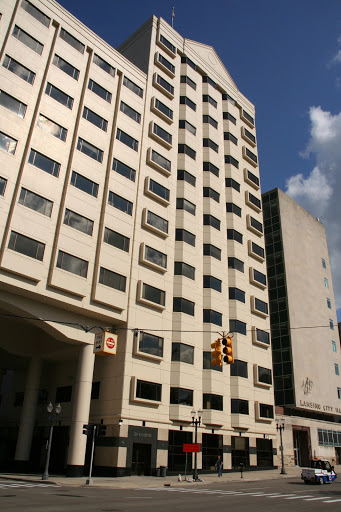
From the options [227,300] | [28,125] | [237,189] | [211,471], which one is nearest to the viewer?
[28,125]

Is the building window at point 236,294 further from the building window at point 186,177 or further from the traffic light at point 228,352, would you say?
the traffic light at point 228,352

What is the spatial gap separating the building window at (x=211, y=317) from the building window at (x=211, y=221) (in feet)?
37.9

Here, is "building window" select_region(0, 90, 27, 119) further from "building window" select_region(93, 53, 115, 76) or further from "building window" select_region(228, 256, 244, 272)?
"building window" select_region(228, 256, 244, 272)

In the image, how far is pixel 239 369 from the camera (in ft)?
155

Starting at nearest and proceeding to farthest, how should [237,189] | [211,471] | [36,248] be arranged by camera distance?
[36,248], [211,471], [237,189]

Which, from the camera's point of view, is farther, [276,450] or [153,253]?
[276,450]

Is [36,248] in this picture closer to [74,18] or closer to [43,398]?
[43,398]

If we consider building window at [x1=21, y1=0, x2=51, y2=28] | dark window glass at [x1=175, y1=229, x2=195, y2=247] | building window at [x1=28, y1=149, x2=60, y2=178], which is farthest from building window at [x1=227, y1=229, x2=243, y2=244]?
building window at [x1=21, y1=0, x2=51, y2=28]

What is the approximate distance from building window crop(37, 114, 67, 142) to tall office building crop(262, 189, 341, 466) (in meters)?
43.5

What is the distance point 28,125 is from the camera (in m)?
37.0

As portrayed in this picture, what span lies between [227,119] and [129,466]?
50.2m

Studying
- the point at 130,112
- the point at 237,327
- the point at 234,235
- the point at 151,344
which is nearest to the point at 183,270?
the point at 151,344

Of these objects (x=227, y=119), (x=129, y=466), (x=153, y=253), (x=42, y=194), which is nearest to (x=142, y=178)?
(x=153, y=253)

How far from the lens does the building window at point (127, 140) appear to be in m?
45.1
